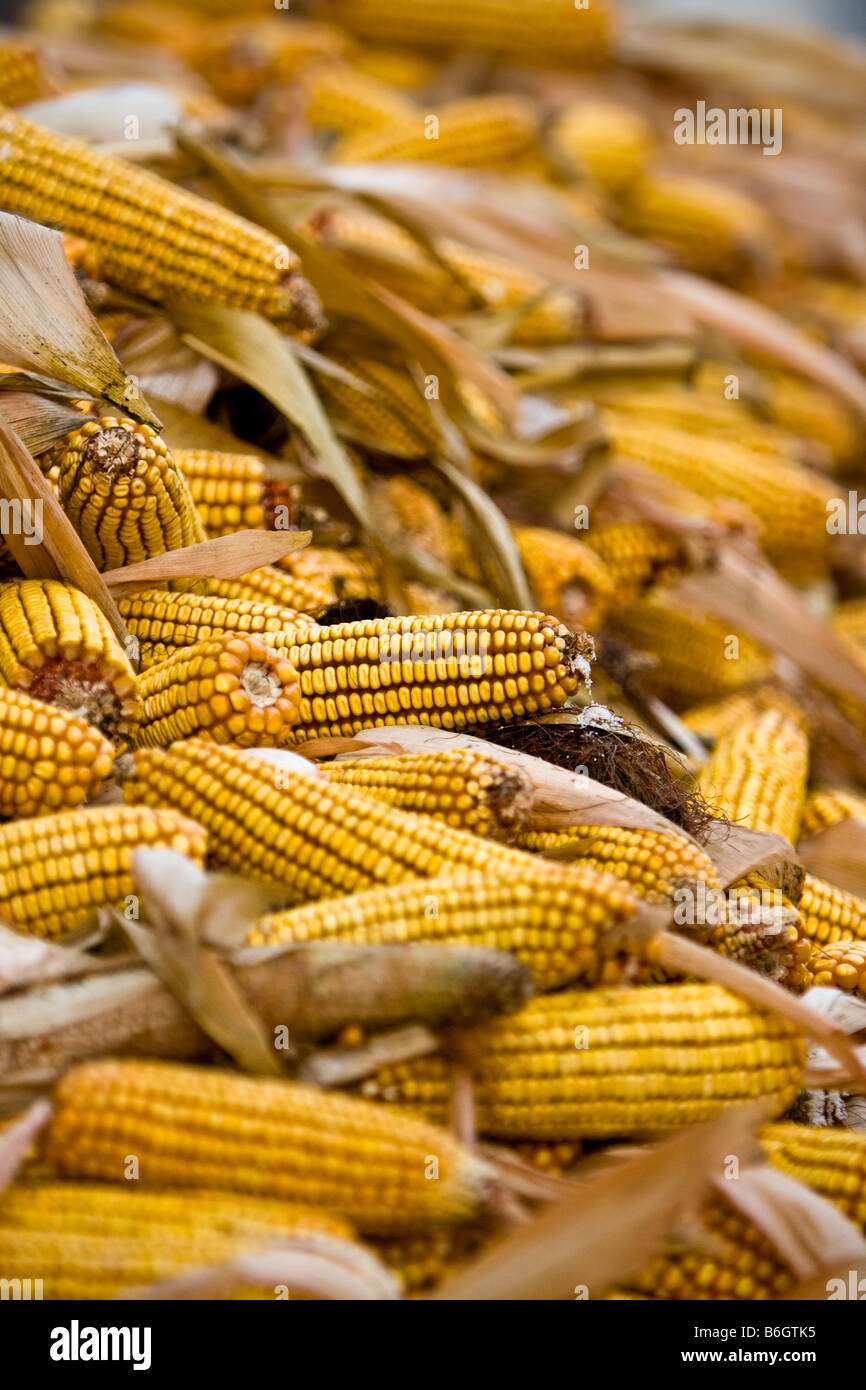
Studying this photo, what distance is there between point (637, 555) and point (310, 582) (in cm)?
105

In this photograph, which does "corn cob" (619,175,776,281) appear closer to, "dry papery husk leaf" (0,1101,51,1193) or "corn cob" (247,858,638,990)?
"corn cob" (247,858,638,990)

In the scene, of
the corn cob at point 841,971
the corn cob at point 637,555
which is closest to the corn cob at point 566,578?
the corn cob at point 637,555

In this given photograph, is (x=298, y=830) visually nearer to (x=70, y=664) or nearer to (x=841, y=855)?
(x=70, y=664)

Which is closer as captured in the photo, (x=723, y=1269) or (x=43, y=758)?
(x=723, y=1269)

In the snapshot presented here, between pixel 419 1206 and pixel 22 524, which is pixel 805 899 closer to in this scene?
pixel 419 1206

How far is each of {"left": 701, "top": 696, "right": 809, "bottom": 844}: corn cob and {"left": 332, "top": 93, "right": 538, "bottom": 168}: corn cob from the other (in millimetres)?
2387

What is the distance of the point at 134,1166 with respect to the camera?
4.91 ft

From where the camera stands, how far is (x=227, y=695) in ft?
6.13

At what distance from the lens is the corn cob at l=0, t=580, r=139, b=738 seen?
6.11ft

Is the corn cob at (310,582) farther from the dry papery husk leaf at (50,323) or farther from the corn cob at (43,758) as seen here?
the corn cob at (43,758)

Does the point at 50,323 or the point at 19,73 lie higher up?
the point at 19,73

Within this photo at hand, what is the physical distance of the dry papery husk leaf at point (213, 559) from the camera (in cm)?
220

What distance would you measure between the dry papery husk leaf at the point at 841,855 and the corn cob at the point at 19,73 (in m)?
2.78

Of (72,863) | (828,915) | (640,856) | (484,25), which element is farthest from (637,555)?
(484,25)
